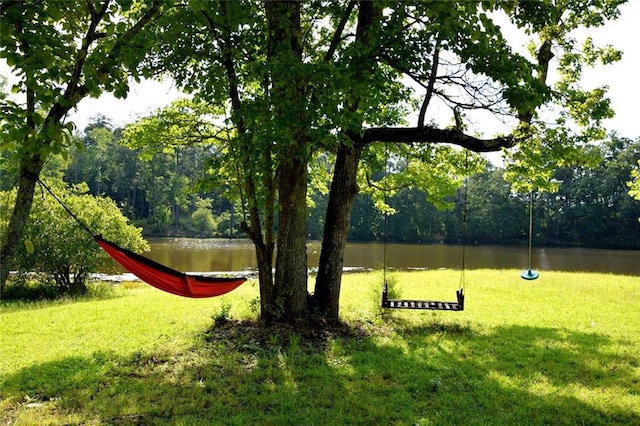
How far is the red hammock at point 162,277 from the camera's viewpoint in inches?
194

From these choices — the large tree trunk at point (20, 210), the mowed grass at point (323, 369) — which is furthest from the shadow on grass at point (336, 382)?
the large tree trunk at point (20, 210)

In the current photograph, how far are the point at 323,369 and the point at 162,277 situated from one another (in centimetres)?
192

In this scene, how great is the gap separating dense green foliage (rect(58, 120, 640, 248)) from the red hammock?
3872cm

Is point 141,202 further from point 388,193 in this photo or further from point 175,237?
point 388,193

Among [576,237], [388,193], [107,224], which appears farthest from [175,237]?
[388,193]

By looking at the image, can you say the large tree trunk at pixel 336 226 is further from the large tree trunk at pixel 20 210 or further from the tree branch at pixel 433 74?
the large tree trunk at pixel 20 210

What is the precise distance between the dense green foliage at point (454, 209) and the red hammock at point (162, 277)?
127 ft

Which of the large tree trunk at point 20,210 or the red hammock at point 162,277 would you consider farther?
the red hammock at point 162,277

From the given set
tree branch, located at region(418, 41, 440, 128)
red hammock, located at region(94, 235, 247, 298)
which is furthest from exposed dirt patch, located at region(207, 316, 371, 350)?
tree branch, located at region(418, 41, 440, 128)

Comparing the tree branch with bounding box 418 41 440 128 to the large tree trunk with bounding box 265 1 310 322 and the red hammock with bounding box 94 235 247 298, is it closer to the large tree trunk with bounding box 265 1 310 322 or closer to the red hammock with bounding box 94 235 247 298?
the large tree trunk with bounding box 265 1 310 322

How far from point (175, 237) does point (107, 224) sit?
35376 mm

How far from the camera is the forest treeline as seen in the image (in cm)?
4681

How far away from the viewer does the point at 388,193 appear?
7973 millimetres

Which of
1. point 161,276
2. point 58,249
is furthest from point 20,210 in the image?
point 58,249
